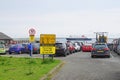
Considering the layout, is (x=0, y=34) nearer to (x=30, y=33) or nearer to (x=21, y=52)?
(x=21, y=52)

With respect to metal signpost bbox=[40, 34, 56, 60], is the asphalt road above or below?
below

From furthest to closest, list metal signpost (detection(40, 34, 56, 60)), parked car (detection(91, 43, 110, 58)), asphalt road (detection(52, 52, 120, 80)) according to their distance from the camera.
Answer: parked car (detection(91, 43, 110, 58)) < metal signpost (detection(40, 34, 56, 60)) < asphalt road (detection(52, 52, 120, 80))

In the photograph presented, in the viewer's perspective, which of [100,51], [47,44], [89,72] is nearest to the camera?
[89,72]

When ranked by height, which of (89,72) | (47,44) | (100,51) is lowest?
(89,72)

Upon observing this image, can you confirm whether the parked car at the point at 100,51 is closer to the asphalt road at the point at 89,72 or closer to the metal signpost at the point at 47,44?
the metal signpost at the point at 47,44

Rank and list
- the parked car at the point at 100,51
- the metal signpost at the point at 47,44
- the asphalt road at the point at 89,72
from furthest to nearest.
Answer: the parked car at the point at 100,51 < the metal signpost at the point at 47,44 < the asphalt road at the point at 89,72

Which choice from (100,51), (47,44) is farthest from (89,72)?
(100,51)

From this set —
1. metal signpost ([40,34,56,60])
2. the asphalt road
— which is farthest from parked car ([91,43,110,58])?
the asphalt road

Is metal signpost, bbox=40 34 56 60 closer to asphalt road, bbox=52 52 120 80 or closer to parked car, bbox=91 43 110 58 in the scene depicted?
asphalt road, bbox=52 52 120 80

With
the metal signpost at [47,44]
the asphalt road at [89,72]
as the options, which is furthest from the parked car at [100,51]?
the asphalt road at [89,72]

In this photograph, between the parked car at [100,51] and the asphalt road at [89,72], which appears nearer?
the asphalt road at [89,72]

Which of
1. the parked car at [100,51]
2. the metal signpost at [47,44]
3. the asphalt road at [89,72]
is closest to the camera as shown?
the asphalt road at [89,72]

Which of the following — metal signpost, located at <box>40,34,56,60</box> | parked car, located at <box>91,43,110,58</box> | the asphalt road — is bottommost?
the asphalt road

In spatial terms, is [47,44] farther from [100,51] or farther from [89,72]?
[100,51]
